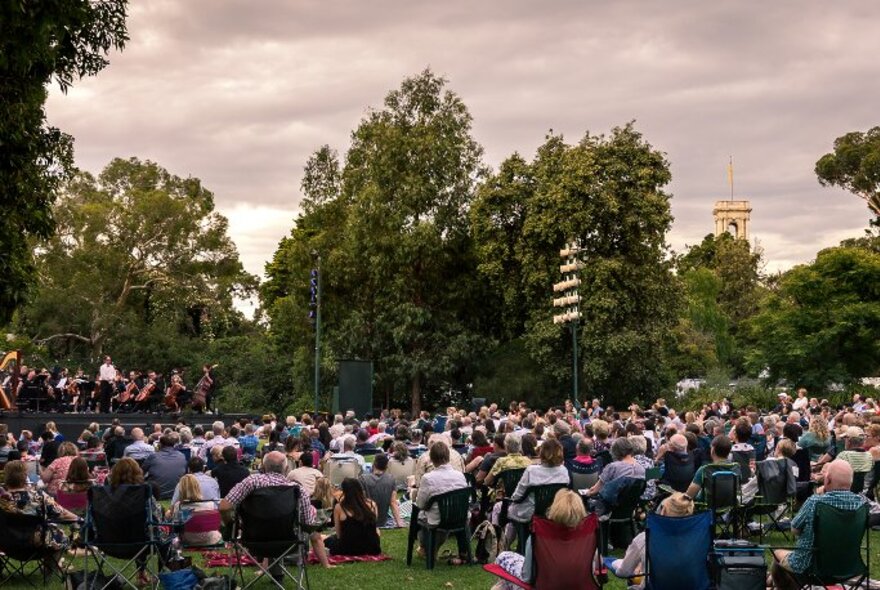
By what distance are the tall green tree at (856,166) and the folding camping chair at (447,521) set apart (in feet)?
181

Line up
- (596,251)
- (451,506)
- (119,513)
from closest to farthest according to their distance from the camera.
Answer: (119,513)
(451,506)
(596,251)

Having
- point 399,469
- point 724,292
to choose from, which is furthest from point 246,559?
point 724,292

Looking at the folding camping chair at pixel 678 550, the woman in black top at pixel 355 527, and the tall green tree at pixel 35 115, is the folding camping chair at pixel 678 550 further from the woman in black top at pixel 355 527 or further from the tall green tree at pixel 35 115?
the tall green tree at pixel 35 115

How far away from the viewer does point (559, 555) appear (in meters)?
7.48

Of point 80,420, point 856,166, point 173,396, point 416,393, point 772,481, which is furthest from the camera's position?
point 856,166

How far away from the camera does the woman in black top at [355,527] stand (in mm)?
11188

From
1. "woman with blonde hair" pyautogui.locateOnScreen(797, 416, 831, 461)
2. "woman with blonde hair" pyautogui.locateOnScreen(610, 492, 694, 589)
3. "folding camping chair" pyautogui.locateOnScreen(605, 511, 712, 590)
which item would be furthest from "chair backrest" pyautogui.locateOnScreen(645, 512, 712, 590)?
"woman with blonde hair" pyautogui.locateOnScreen(797, 416, 831, 461)

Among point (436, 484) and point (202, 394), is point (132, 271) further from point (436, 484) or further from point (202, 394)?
point (436, 484)

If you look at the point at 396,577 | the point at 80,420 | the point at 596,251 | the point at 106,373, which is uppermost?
the point at 596,251

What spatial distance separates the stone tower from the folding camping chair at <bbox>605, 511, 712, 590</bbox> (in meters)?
149

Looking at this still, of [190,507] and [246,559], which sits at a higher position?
[190,507]

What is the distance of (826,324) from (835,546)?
1389 inches

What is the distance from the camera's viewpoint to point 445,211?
141ft

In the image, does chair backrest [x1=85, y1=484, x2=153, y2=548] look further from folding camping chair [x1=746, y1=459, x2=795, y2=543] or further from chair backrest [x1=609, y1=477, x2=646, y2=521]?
folding camping chair [x1=746, y1=459, x2=795, y2=543]
